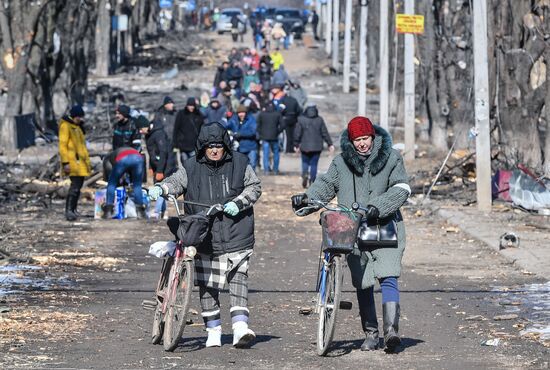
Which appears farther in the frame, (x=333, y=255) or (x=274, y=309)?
(x=274, y=309)

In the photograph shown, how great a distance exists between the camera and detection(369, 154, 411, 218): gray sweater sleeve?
10.4 m

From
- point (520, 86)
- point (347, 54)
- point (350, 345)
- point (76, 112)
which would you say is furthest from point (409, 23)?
point (347, 54)

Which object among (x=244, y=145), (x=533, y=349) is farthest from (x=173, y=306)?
(x=244, y=145)

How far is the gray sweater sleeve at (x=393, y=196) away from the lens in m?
10.4

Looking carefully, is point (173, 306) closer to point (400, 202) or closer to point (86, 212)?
point (400, 202)

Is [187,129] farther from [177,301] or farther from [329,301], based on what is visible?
[329,301]

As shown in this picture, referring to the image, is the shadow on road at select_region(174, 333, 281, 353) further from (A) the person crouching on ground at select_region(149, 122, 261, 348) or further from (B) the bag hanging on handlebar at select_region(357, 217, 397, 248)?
(B) the bag hanging on handlebar at select_region(357, 217, 397, 248)

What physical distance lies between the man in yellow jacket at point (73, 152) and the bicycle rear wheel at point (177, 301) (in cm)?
978

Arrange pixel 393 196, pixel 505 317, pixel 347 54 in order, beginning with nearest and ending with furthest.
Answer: pixel 393 196
pixel 505 317
pixel 347 54

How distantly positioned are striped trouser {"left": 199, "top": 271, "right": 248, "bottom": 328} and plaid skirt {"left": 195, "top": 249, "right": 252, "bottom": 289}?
0.16 feet

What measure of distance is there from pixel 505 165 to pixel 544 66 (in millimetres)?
1748

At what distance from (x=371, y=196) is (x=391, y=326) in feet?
2.99

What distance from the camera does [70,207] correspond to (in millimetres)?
21438

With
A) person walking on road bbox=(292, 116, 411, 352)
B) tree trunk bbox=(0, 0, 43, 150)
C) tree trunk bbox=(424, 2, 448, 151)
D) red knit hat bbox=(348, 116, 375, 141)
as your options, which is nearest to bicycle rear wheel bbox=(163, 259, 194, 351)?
person walking on road bbox=(292, 116, 411, 352)
